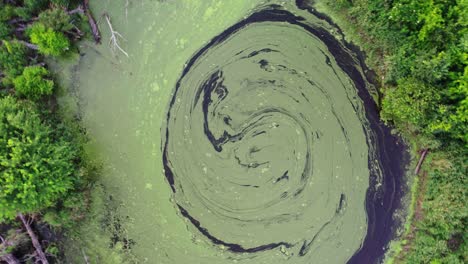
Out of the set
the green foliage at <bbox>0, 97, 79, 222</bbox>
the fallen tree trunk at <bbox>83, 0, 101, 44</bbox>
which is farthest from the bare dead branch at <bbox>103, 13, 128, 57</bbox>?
the green foliage at <bbox>0, 97, 79, 222</bbox>

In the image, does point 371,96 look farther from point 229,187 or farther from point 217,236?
point 217,236

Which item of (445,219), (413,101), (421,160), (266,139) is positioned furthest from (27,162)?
(445,219)

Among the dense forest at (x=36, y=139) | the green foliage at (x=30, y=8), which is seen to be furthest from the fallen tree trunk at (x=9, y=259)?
the green foliage at (x=30, y=8)

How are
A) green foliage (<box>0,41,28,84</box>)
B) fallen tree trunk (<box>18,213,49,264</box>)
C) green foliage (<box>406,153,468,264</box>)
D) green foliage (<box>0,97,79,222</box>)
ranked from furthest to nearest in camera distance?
green foliage (<box>406,153,468,264</box>)
fallen tree trunk (<box>18,213,49,264</box>)
green foliage (<box>0,41,28,84</box>)
green foliage (<box>0,97,79,222</box>)

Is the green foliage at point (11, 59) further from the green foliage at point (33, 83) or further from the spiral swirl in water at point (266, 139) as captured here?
the spiral swirl in water at point (266, 139)

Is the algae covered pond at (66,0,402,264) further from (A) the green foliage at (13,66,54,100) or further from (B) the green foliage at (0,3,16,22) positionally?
(B) the green foliage at (0,3,16,22)

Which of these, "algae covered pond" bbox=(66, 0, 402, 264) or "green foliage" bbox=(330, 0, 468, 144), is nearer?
"green foliage" bbox=(330, 0, 468, 144)

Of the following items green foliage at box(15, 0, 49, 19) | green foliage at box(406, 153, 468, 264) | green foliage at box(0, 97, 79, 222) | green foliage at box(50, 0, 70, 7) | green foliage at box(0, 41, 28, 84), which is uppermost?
green foliage at box(15, 0, 49, 19)
